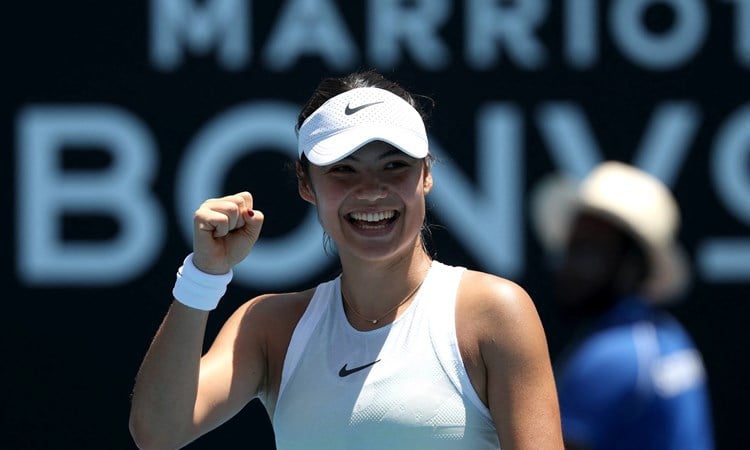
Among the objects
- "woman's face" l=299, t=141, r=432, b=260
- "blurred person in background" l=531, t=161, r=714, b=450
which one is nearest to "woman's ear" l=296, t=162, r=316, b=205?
"woman's face" l=299, t=141, r=432, b=260

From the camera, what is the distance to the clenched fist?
222 centimetres

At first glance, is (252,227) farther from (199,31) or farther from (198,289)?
(199,31)

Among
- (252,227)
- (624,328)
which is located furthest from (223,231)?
(624,328)

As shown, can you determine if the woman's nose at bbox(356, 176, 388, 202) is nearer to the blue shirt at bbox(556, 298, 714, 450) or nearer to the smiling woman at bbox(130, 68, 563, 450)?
the smiling woman at bbox(130, 68, 563, 450)

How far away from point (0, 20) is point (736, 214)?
2691 mm

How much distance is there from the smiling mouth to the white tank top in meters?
0.13

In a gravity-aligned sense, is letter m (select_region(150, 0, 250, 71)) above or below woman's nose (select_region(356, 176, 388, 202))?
below

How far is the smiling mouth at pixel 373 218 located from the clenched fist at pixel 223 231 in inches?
6.1

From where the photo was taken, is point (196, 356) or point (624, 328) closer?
point (196, 356)

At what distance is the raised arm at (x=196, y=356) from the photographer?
→ 2238 mm

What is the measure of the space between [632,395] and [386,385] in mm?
450

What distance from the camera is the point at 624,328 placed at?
2.42m

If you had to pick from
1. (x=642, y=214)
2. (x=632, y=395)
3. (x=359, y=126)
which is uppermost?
(x=359, y=126)

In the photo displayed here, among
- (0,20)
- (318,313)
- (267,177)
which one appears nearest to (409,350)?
(318,313)
